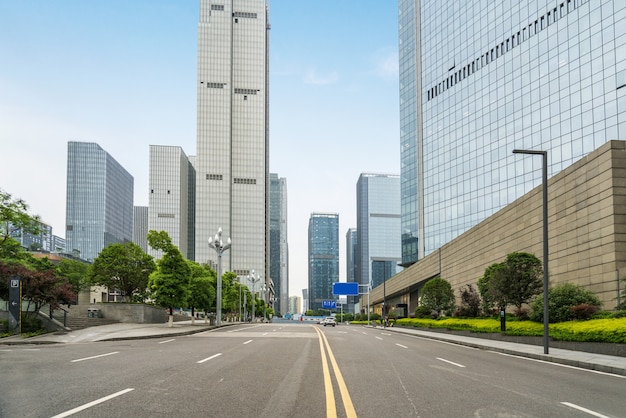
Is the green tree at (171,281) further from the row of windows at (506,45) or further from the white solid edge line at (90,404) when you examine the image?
the row of windows at (506,45)

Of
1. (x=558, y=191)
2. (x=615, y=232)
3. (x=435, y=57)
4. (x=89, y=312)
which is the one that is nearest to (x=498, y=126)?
(x=435, y=57)

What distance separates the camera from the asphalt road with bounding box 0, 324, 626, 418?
7.87m

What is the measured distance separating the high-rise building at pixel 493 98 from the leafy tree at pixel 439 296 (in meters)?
21.2

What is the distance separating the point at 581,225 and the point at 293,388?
2503cm

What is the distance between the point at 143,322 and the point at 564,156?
158 ft

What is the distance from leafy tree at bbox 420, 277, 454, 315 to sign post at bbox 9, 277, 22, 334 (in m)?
36.2

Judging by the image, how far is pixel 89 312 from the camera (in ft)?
145

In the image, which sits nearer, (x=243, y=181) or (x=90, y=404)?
(x=90, y=404)

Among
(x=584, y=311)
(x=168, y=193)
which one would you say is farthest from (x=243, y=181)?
(x=584, y=311)

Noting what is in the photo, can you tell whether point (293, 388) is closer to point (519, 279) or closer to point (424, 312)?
point (519, 279)

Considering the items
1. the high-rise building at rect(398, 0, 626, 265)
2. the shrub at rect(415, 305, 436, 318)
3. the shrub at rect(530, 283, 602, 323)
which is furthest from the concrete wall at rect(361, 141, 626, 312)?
the high-rise building at rect(398, 0, 626, 265)

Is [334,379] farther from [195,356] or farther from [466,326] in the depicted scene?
[466,326]

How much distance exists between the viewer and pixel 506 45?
7175 cm

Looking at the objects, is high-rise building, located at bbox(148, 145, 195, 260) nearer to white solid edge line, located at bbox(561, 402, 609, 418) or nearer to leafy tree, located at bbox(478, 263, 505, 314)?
leafy tree, located at bbox(478, 263, 505, 314)
